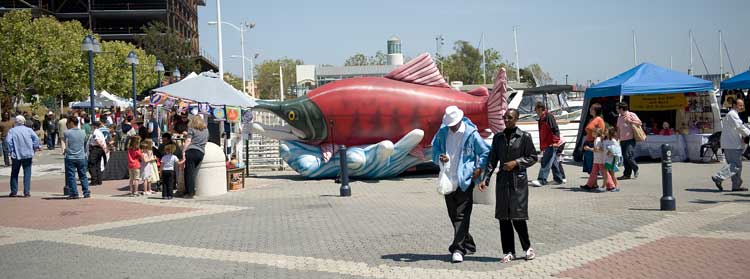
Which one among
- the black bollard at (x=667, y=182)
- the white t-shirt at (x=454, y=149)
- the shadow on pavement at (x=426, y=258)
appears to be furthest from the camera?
the black bollard at (x=667, y=182)

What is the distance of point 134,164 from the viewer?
45.5 ft

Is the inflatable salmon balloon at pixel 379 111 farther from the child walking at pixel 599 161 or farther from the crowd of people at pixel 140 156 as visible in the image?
the crowd of people at pixel 140 156

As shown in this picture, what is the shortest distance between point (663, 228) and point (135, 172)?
31.6 ft

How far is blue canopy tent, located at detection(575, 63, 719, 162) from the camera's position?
17.9 metres

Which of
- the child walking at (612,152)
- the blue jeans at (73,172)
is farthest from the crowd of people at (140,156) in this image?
the child walking at (612,152)

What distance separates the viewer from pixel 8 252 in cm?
838

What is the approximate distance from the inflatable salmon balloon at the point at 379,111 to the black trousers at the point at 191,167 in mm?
2621

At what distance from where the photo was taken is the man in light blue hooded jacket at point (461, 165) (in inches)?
284

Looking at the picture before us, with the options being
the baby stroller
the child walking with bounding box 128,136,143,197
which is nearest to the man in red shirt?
the baby stroller

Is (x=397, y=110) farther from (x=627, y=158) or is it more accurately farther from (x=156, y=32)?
(x=156, y=32)

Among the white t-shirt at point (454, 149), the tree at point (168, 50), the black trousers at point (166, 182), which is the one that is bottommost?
the black trousers at point (166, 182)

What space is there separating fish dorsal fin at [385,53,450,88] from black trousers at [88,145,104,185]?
6.78 metres

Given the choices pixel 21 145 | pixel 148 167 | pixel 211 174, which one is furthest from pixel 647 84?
pixel 21 145

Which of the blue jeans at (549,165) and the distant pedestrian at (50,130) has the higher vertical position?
the distant pedestrian at (50,130)
